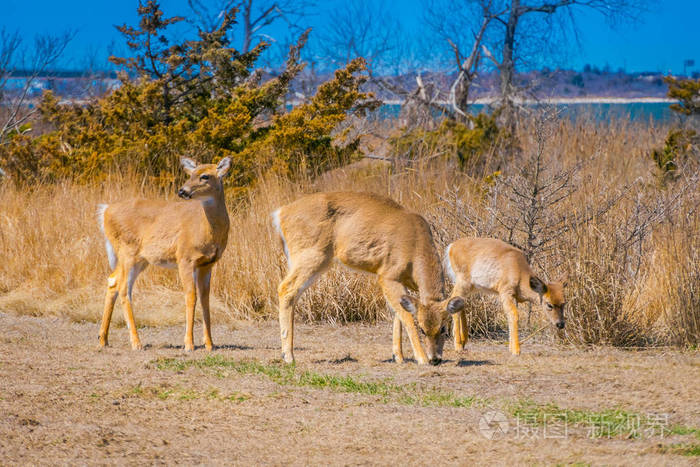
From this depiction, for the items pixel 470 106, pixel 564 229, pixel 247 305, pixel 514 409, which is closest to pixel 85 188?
pixel 247 305

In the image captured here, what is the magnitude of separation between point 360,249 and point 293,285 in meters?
0.70

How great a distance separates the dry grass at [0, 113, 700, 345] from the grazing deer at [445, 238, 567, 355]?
0.65m

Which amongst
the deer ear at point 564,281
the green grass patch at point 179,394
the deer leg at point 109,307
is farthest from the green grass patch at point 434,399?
the deer ear at point 564,281

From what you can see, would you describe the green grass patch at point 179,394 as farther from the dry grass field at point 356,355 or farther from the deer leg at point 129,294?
the deer leg at point 129,294

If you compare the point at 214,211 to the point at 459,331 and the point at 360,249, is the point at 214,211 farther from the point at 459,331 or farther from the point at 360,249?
the point at 459,331

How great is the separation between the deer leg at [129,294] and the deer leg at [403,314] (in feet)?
8.91

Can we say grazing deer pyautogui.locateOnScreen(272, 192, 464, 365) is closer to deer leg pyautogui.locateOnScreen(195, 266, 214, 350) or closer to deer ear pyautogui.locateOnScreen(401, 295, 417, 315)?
deer ear pyautogui.locateOnScreen(401, 295, 417, 315)

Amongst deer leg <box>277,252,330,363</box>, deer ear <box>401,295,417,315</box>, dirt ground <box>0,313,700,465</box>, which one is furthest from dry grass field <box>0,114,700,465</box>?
deer ear <box>401,295,417,315</box>

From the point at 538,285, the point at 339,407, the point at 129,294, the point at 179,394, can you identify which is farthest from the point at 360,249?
the point at 129,294

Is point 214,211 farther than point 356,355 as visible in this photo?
Yes

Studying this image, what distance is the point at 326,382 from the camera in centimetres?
734

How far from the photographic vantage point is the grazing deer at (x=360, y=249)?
8234mm

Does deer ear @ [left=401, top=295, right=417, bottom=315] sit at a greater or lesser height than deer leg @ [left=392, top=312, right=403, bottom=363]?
greater

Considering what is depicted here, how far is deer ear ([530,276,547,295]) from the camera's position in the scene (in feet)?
27.8
